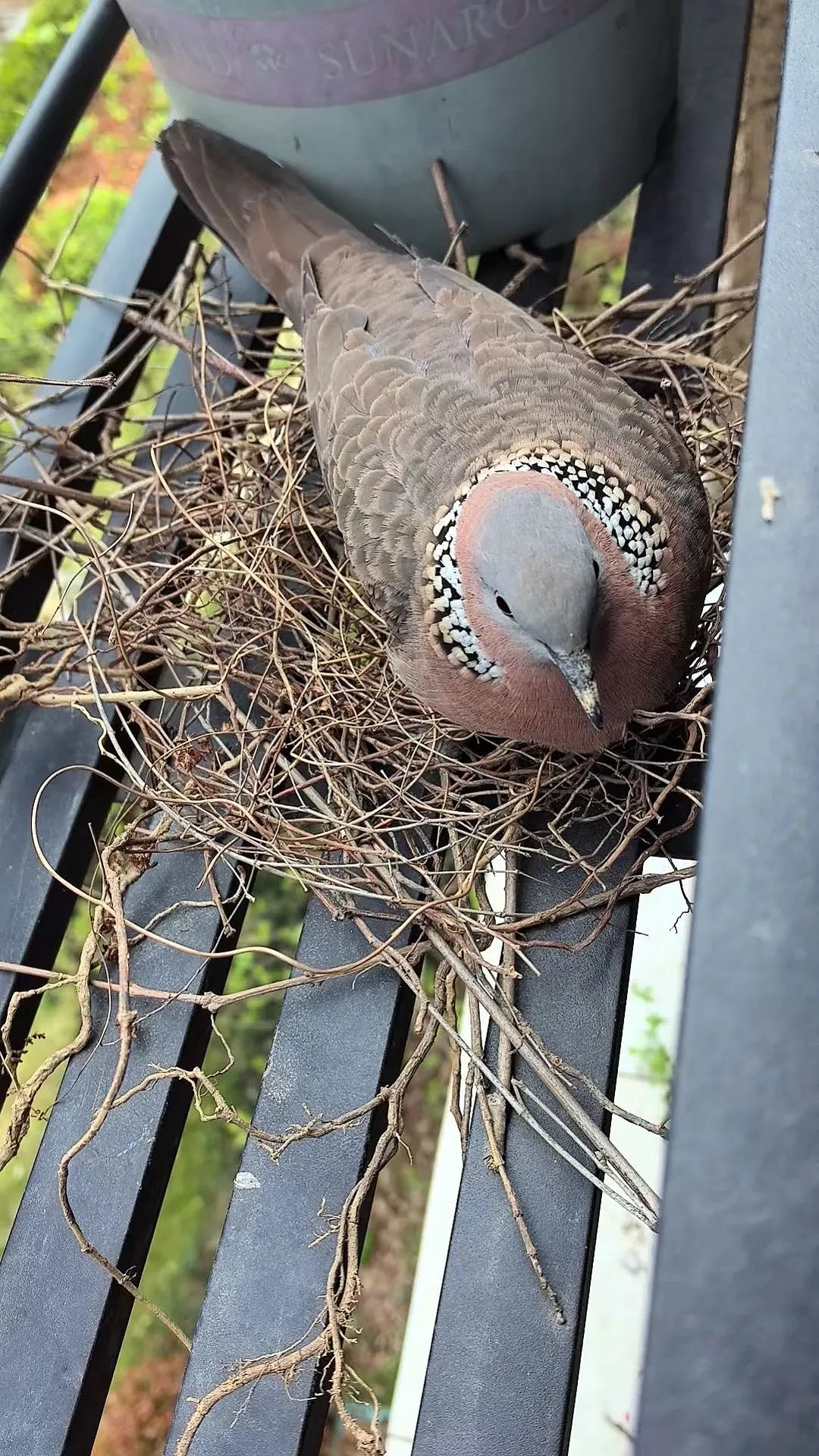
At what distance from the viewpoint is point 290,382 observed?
1.85 meters

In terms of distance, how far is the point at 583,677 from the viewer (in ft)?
3.68

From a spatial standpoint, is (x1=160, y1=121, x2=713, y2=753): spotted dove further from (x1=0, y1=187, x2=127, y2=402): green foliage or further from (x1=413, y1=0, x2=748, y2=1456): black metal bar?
(x1=0, y1=187, x2=127, y2=402): green foliage

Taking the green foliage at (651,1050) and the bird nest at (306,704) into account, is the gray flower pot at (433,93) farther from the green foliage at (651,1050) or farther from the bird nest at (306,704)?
the green foliage at (651,1050)

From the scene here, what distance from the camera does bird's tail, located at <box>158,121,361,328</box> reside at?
1.61 meters

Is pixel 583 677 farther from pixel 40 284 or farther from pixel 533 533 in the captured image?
pixel 40 284

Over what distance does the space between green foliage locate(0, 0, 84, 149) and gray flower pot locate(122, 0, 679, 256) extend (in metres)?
1.96

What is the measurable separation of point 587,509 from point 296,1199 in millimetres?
824

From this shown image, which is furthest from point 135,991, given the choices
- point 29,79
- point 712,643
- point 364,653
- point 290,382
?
point 29,79

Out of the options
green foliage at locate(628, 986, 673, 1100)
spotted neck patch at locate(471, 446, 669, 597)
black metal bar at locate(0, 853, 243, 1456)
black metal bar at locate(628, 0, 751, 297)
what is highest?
black metal bar at locate(628, 0, 751, 297)

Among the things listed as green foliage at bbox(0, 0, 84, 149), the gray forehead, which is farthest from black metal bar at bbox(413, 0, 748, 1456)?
green foliage at bbox(0, 0, 84, 149)

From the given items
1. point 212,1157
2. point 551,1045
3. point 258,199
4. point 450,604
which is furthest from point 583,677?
point 212,1157

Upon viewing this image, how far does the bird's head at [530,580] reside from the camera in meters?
1.08

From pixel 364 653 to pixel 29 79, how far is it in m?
2.60

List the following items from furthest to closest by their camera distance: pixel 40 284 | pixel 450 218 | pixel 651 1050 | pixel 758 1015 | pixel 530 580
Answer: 1. pixel 40 284
2. pixel 651 1050
3. pixel 450 218
4. pixel 530 580
5. pixel 758 1015
